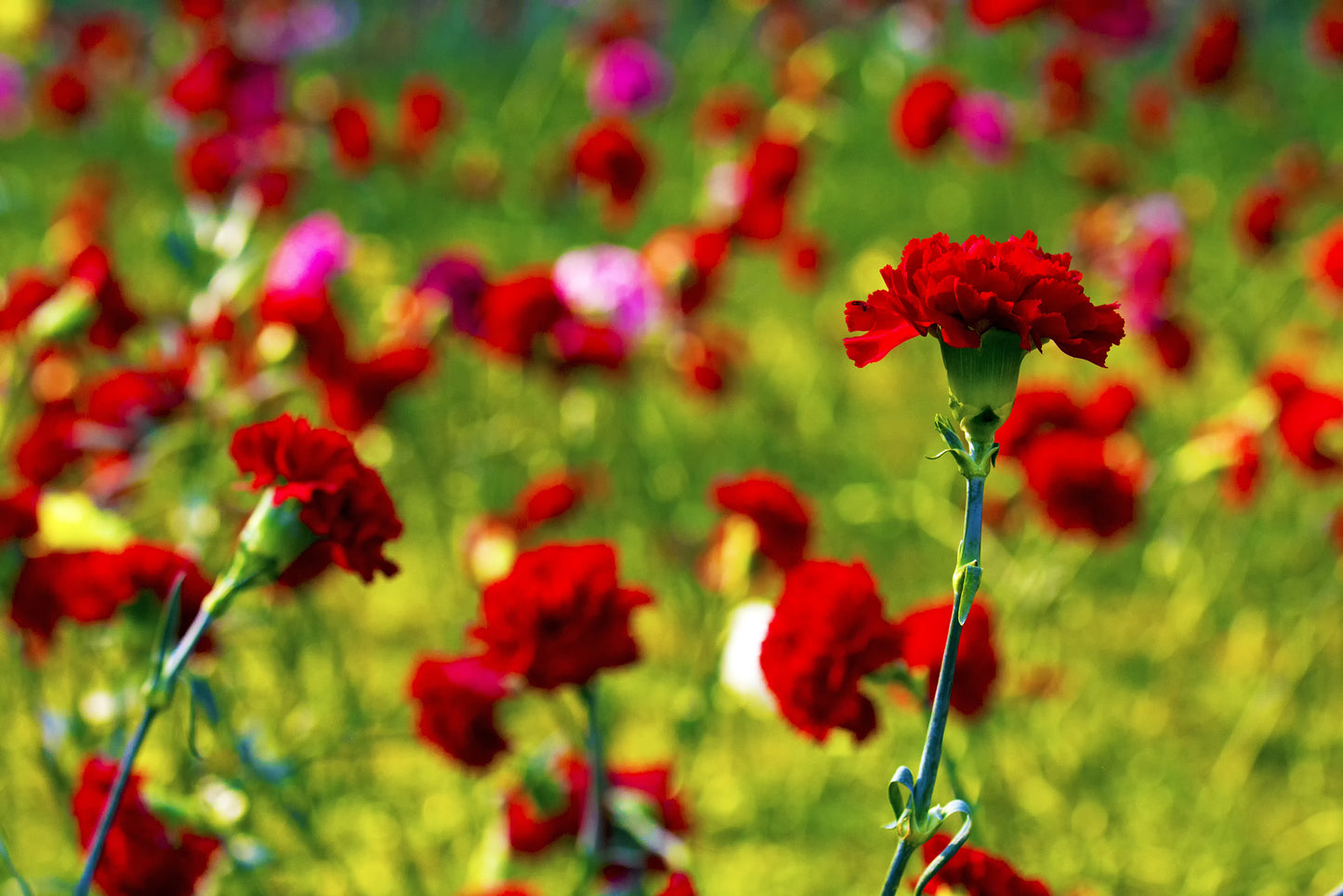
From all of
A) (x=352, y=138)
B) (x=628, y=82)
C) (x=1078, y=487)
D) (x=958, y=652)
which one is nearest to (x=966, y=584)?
(x=958, y=652)

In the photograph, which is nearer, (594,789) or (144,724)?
(144,724)

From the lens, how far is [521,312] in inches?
51.5

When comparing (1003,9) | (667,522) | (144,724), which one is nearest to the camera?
(144,724)

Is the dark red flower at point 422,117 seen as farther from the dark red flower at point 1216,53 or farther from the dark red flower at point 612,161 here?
the dark red flower at point 1216,53

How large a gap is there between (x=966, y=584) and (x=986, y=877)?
0.17 meters

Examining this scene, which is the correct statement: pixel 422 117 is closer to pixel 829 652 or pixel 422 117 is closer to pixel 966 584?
pixel 829 652

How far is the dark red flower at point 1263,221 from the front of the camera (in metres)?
1.72

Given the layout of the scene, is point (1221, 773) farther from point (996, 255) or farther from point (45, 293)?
point (45, 293)

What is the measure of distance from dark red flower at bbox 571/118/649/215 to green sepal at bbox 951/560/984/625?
4.65 ft

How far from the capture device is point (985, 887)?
562 mm

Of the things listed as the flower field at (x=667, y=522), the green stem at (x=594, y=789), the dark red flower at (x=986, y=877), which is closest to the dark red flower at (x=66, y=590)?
the flower field at (x=667, y=522)

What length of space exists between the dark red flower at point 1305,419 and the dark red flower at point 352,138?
1415 mm

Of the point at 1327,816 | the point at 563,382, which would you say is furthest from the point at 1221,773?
the point at 563,382

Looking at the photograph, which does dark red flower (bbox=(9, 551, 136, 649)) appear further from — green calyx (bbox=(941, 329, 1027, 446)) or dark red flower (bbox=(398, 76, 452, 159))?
dark red flower (bbox=(398, 76, 452, 159))
